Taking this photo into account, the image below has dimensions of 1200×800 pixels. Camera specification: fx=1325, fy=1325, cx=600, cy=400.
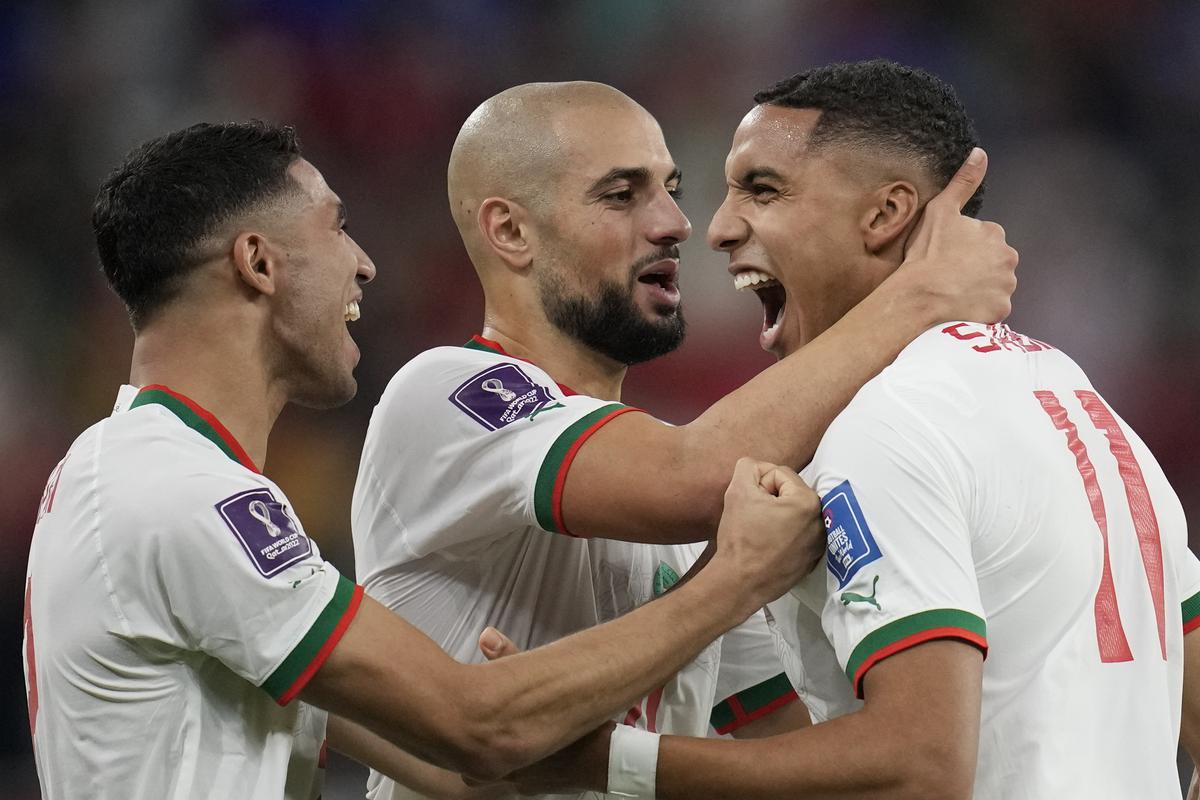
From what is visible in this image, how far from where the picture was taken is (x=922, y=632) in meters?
2.15

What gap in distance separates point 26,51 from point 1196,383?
6027 millimetres

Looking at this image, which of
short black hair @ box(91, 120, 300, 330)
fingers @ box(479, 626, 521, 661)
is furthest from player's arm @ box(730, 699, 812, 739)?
short black hair @ box(91, 120, 300, 330)

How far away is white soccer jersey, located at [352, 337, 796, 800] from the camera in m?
2.90

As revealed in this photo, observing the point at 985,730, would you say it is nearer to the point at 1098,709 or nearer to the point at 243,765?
the point at 1098,709

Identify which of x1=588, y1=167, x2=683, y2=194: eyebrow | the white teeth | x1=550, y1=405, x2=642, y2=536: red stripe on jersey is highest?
x1=588, y1=167, x2=683, y2=194: eyebrow

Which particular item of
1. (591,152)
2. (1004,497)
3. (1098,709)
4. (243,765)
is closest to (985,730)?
(1098,709)

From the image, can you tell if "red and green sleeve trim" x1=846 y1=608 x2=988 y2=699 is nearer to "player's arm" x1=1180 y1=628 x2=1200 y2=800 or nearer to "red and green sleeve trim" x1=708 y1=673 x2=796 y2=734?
"player's arm" x1=1180 y1=628 x2=1200 y2=800

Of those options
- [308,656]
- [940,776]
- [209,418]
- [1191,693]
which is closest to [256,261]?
[209,418]

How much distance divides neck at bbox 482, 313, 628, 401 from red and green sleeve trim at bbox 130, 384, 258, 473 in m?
0.99

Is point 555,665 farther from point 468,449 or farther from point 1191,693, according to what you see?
point 1191,693

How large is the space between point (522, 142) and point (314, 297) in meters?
0.93

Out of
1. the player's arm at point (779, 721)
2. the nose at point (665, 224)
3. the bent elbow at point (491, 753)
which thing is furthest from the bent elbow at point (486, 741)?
the nose at point (665, 224)

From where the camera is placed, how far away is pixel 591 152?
140 inches

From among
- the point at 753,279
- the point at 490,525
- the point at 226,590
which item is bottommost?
the point at 226,590
